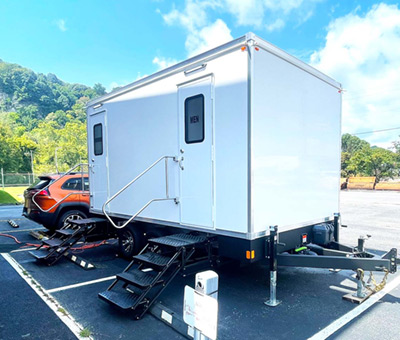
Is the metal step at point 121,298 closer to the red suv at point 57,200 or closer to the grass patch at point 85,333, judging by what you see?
Result: the grass patch at point 85,333

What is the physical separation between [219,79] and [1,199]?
18.8 m

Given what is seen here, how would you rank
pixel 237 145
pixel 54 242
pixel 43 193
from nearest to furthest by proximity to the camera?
pixel 237 145
pixel 54 242
pixel 43 193

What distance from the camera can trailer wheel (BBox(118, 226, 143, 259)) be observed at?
5.20m

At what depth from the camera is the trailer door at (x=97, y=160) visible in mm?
5793

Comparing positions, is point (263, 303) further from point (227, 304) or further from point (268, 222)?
point (268, 222)

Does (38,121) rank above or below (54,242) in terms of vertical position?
above

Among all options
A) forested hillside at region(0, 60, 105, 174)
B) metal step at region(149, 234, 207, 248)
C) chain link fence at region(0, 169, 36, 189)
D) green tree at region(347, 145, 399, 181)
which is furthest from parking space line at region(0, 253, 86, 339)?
green tree at region(347, 145, 399, 181)

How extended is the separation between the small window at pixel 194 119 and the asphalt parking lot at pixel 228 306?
2.12m

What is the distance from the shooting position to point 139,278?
136 inches

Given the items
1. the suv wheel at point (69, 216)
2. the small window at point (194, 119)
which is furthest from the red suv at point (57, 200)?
the small window at point (194, 119)

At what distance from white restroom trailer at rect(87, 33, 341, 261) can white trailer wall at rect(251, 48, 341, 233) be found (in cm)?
1

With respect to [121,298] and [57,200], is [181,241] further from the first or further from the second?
[57,200]

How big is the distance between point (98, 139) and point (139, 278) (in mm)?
3437

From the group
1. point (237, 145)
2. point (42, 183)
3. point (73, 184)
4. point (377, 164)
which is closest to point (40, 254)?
point (73, 184)
